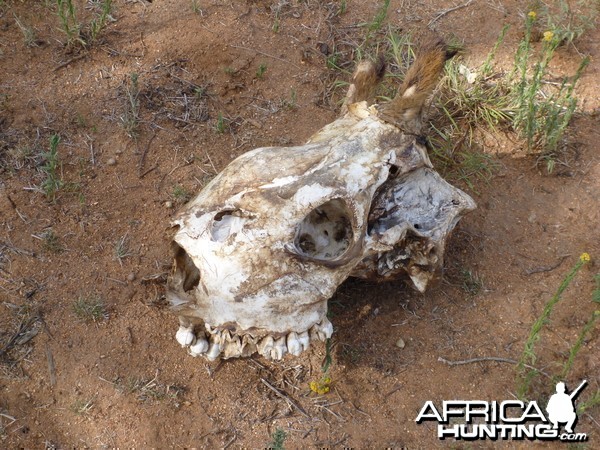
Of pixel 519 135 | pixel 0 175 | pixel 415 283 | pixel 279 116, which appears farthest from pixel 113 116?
pixel 519 135

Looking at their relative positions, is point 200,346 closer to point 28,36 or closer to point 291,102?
point 291,102

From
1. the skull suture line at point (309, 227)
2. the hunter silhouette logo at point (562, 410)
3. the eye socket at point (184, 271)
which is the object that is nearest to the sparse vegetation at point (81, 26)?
the skull suture line at point (309, 227)

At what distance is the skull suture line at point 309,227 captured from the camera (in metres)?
2.51

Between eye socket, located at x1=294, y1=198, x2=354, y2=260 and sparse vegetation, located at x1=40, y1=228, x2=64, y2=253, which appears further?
sparse vegetation, located at x1=40, y1=228, x2=64, y2=253

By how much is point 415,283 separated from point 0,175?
2.44 metres

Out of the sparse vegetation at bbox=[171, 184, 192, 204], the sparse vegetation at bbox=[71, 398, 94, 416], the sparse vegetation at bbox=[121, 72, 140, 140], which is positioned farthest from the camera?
the sparse vegetation at bbox=[121, 72, 140, 140]

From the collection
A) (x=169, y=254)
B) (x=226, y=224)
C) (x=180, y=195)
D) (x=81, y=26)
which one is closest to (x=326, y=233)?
(x=226, y=224)

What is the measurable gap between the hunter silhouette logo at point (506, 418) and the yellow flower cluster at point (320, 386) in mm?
464

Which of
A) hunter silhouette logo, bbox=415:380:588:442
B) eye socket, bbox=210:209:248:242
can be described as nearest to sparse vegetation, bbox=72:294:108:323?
eye socket, bbox=210:209:248:242

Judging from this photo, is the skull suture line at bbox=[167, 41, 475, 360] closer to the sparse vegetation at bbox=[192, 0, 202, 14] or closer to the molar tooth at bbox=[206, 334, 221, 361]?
the molar tooth at bbox=[206, 334, 221, 361]

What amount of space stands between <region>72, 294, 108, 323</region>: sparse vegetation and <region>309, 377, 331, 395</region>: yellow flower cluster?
111cm

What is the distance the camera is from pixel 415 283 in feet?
10.0

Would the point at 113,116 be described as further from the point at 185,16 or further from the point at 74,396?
the point at 74,396

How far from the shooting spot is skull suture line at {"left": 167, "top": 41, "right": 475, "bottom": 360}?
2512 mm
